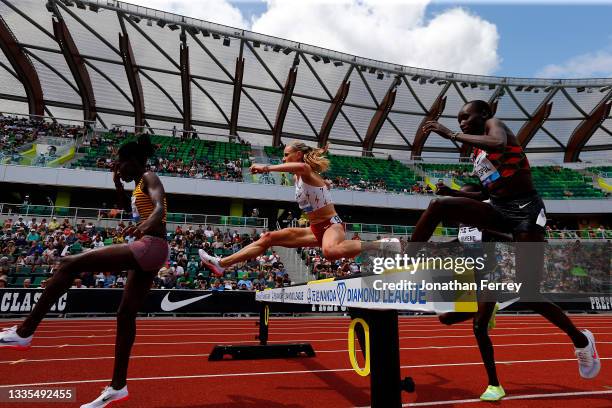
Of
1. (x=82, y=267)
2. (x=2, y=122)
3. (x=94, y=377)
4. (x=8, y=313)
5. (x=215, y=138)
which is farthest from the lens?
(x=215, y=138)

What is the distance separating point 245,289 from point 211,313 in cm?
177

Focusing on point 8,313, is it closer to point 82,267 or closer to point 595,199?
point 82,267

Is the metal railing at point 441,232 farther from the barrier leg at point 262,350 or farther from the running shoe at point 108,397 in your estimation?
the running shoe at point 108,397

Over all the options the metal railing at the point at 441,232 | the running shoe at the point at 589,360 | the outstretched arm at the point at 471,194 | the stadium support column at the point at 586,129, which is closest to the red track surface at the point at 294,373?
the running shoe at the point at 589,360

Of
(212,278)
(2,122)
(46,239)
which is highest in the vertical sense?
(2,122)

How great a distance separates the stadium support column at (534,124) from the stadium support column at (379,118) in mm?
12200

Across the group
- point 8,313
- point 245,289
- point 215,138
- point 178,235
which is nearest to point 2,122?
point 215,138

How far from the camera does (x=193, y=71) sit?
30.0 m

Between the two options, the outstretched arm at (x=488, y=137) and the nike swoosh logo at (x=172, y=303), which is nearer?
the outstretched arm at (x=488, y=137)

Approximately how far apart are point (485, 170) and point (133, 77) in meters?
31.3

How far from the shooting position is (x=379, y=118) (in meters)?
34.9

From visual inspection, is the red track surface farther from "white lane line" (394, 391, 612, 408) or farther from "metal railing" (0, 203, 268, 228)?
"metal railing" (0, 203, 268, 228)

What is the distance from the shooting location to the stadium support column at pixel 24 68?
85.6ft

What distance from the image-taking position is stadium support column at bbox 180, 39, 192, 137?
28109 millimetres
